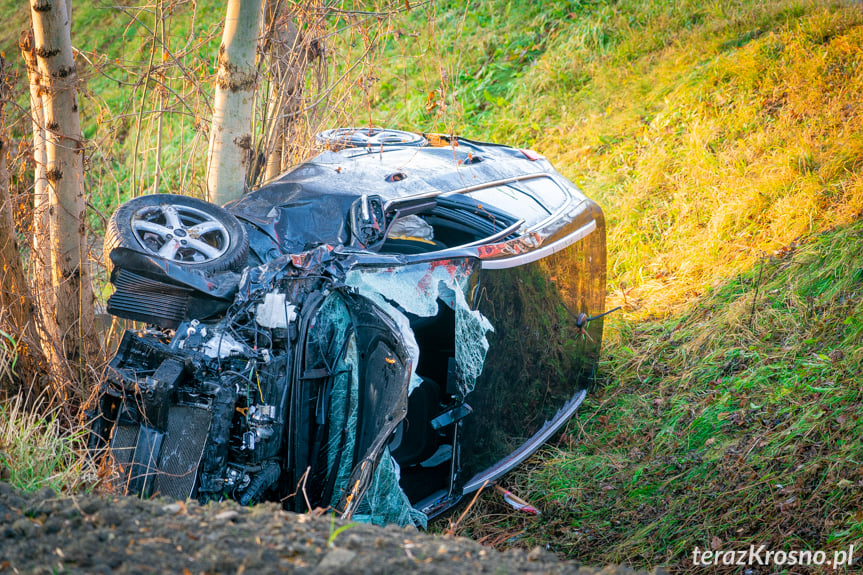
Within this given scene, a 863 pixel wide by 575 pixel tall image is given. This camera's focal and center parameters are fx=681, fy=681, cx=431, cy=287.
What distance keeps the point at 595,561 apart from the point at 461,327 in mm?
1648

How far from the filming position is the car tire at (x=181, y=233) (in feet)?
11.1

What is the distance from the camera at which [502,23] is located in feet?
39.5

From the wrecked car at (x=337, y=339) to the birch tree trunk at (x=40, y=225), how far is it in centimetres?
58

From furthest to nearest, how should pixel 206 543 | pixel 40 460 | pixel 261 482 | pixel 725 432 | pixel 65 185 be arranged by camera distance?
pixel 725 432, pixel 65 185, pixel 261 482, pixel 40 460, pixel 206 543

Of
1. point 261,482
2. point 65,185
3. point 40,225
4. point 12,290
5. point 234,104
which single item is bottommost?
point 261,482

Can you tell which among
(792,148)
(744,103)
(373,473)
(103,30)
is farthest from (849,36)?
(103,30)

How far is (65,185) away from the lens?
371 cm

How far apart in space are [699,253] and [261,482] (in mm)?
5561

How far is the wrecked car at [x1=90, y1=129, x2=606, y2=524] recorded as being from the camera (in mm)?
3006

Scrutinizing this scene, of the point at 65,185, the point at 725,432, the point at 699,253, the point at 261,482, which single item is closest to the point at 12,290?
the point at 65,185

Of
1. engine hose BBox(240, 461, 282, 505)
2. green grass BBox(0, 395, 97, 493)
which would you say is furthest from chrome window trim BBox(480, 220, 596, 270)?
green grass BBox(0, 395, 97, 493)

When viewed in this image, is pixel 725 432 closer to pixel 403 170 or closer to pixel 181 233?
pixel 403 170

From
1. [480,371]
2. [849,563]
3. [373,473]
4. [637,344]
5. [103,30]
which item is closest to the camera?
[373,473]

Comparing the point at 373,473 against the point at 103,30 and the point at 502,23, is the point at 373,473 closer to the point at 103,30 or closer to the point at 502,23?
the point at 502,23
